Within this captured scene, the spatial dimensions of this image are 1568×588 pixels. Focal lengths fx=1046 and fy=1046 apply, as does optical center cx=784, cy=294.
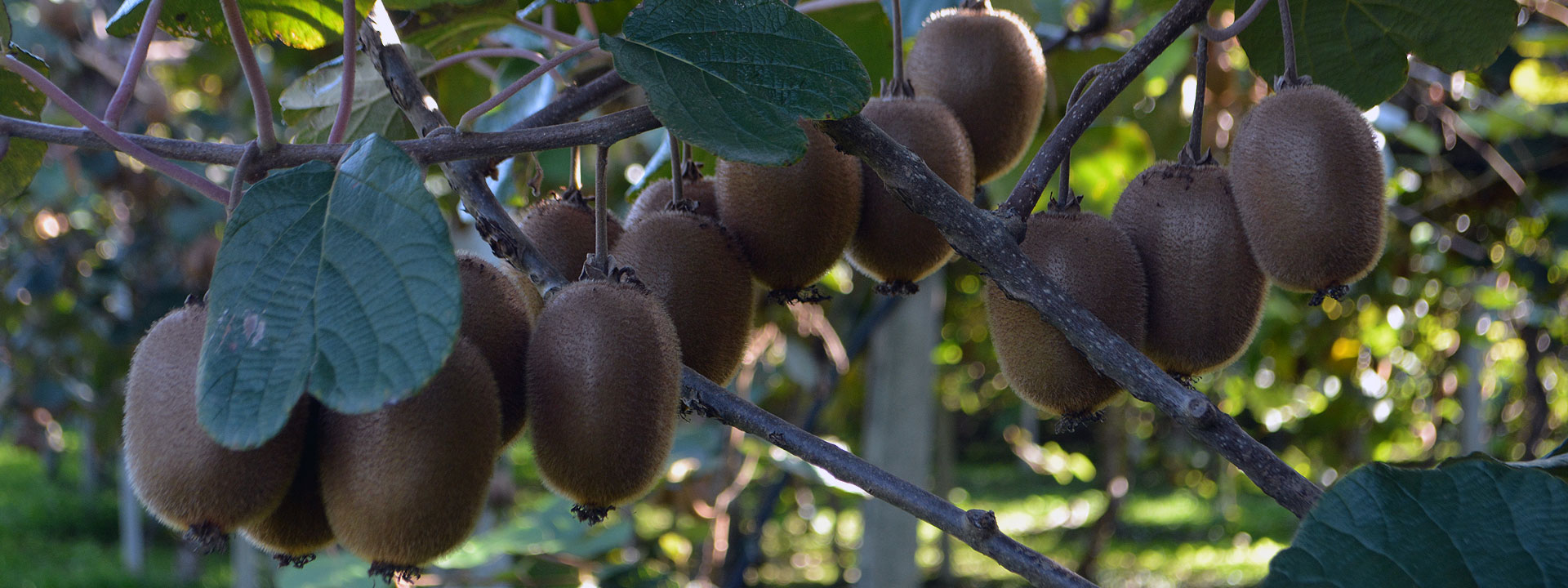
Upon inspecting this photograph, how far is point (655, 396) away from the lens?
0.58 m

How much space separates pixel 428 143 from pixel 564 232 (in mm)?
219

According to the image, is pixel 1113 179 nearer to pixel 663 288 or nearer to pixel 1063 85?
pixel 1063 85

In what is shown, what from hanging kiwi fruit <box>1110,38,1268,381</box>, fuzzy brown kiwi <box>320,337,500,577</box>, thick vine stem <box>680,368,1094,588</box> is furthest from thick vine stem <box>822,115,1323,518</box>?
fuzzy brown kiwi <box>320,337,500,577</box>

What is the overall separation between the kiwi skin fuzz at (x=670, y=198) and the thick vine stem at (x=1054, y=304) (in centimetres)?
21

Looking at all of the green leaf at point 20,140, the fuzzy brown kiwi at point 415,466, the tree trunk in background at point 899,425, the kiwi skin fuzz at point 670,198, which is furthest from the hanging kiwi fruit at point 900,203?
the tree trunk in background at point 899,425

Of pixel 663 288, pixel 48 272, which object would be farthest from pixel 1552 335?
pixel 48 272

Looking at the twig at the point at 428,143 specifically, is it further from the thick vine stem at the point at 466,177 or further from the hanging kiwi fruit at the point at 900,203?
the hanging kiwi fruit at the point at 900,203

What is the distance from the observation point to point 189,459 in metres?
0.51

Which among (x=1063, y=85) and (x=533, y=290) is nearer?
(x=533, y=290)

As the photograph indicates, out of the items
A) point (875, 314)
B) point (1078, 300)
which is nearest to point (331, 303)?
point (1078, 300)

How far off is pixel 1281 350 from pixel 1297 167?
251 centimetres

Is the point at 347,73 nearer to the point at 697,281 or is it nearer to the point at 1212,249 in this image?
the point at 697,281

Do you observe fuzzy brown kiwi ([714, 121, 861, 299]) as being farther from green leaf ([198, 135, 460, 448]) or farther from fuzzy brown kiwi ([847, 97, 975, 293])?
green leaf ([198, 135, 460, 448])

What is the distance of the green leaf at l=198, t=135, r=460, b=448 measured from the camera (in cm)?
45
